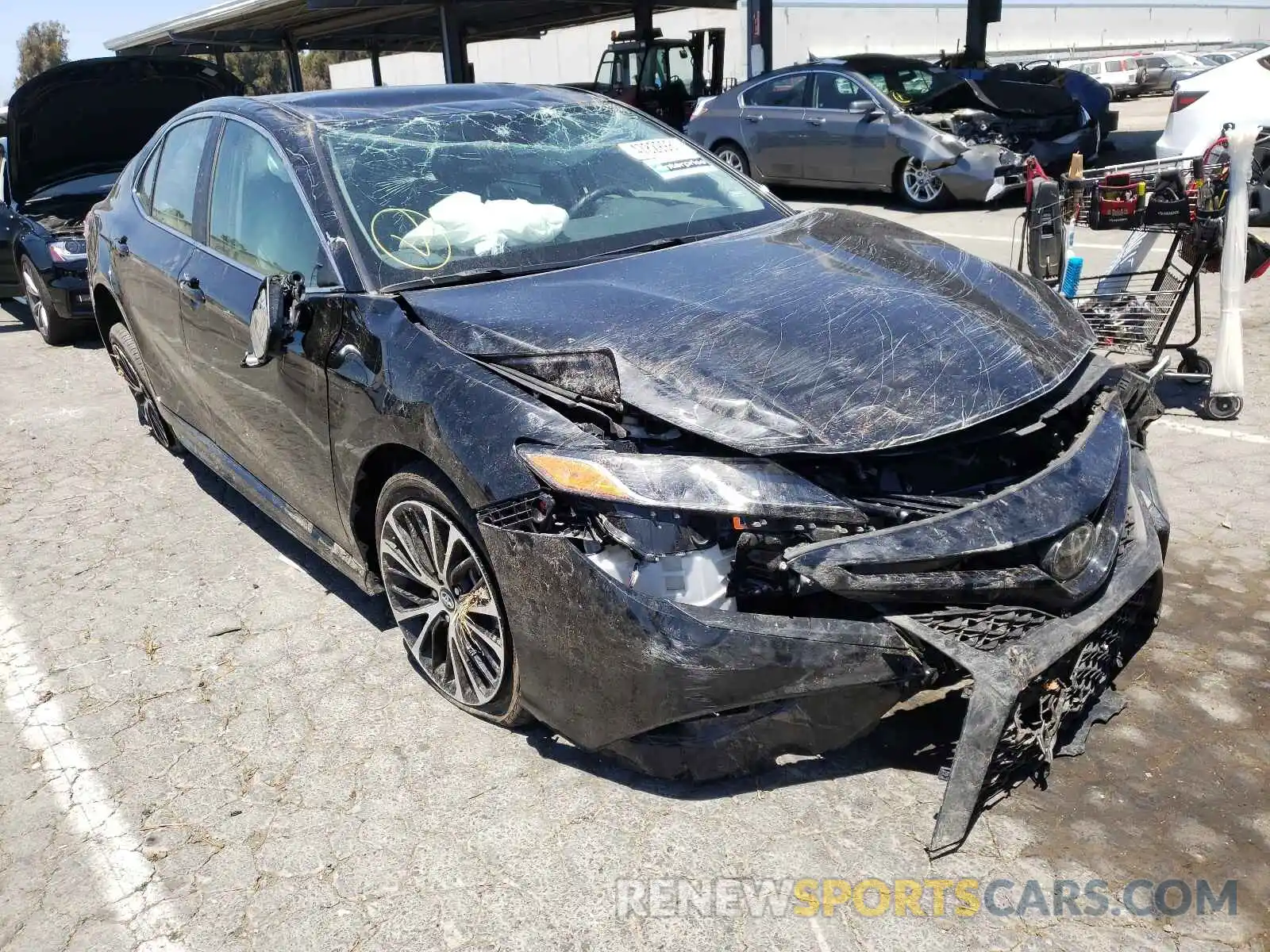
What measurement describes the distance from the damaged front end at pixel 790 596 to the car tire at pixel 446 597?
Result: 188mm

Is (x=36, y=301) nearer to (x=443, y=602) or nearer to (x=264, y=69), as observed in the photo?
(x=443, y=602)

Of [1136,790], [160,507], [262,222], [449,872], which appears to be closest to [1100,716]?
[1136,790]

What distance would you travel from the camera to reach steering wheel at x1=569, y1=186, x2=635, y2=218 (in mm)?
3670

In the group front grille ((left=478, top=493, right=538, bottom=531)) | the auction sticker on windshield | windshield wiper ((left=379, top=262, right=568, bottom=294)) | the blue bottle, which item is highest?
the auction sticker on windshield

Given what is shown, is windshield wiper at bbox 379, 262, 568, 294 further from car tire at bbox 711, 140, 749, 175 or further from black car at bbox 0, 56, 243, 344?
car tire at bbox 711, 140, 749, 175

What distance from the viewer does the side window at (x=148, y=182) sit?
15.5 ft

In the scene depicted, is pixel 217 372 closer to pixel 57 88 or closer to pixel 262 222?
pixel 262 222

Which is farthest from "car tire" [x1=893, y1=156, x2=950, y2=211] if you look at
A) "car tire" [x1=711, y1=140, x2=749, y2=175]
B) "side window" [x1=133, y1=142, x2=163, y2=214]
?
"side window" [x1=133, y1=142, x2=163, y2=214]

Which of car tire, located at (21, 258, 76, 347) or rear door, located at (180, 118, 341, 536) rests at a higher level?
rear door, located at (180, 118, 341, 536)

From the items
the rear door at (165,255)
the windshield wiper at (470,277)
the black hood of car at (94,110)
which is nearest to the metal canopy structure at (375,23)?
the black hood of car at (94,110)

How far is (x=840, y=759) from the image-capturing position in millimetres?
2824

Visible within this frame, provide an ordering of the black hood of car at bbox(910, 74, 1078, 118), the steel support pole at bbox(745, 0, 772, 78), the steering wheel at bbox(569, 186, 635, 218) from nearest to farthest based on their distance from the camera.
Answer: the steering wheel at bbox(569, 186, 635, 218), the black hood of car at bbox(910, 74, 1078, 118), the steel support pole at bbox(745, 0, 772, 78)

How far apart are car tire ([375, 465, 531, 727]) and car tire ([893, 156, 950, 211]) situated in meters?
9.44

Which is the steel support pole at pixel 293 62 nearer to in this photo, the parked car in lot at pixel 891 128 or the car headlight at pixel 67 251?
the parked car in lot at pixel 891 128
